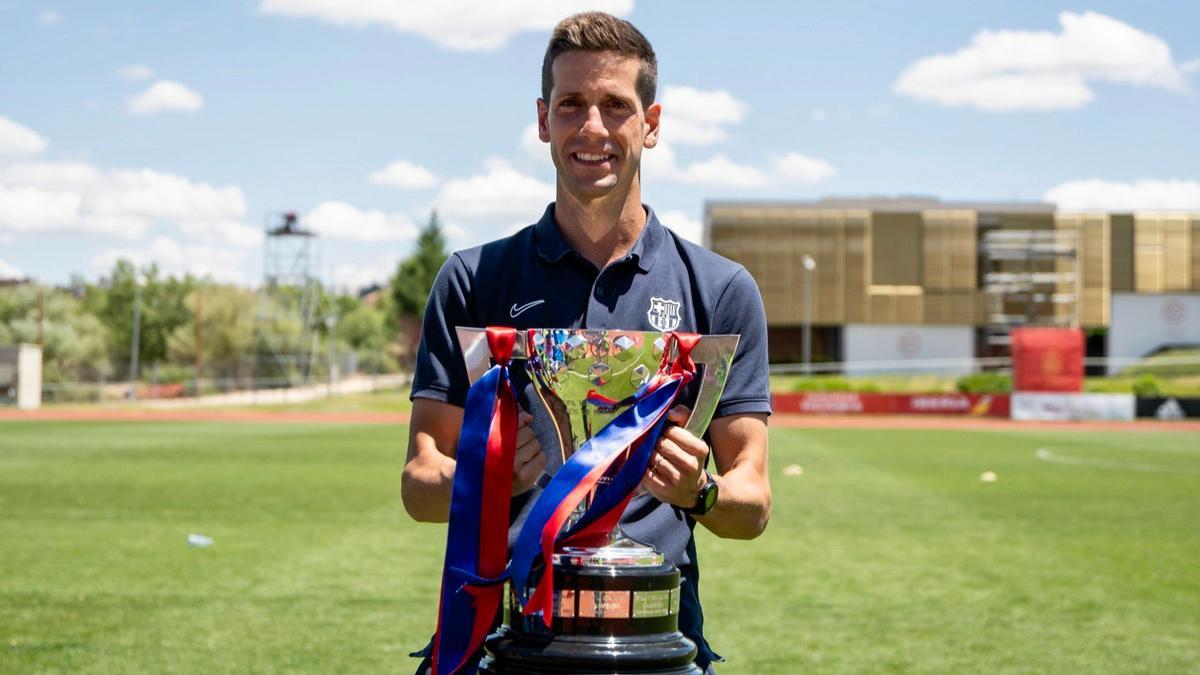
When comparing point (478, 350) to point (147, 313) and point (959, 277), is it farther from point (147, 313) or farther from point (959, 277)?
point (147, 313)

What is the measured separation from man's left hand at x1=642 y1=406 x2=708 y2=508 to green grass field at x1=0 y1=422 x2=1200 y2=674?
5.09m

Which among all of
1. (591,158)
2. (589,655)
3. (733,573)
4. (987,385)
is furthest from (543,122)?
(987,385)

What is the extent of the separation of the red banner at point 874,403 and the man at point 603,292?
4174 centimetres

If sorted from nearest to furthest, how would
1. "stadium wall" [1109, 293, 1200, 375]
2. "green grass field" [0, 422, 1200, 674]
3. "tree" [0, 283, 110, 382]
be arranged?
"green grass field" [0, 422, 1200, 674] → "tree" [0, 283, 110, 382] → "stadium wall" [1109, 293, 1200, 375]

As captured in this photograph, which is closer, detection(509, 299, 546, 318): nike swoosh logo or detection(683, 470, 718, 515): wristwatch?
detection(683, 470, 718, 515): wristwatch

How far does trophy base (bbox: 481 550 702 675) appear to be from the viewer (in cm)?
212

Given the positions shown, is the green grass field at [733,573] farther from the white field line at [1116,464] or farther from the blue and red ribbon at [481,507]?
the blue and red ribbon at [481,507]

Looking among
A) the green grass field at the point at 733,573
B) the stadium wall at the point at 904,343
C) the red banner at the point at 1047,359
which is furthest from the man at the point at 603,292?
the stadium wall at the point at 904,343

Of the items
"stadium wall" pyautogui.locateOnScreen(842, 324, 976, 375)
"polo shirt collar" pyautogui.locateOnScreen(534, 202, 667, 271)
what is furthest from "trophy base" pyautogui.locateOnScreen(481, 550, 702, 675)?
"stadium wall" pyautogui.locateOnScreen(842, 324, 976, 375)

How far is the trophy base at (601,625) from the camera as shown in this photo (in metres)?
2.12

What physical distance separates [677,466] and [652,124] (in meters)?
0.72

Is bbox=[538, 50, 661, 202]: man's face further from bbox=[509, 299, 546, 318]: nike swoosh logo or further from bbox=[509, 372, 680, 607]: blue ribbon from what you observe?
bbox=[509, 372, 680, 607]: blue ribbon

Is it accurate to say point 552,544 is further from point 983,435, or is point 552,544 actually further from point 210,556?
point 983,435

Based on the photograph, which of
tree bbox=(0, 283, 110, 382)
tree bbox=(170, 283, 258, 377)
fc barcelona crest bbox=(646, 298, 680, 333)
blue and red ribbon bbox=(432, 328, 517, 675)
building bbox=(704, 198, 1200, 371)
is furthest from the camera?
tree bbox=(170, 283, 258, 377)
